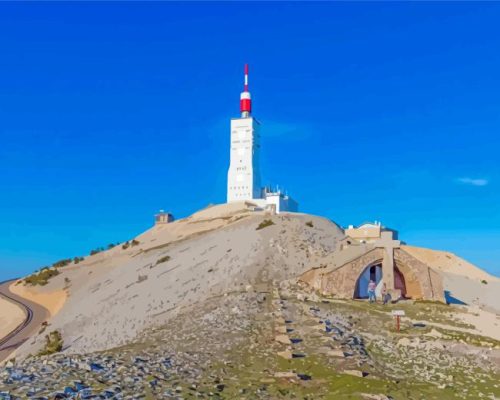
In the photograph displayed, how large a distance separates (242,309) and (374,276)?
582 inches

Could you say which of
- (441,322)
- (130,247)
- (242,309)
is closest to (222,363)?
(242,309)

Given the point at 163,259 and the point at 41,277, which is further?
the point at 41,277

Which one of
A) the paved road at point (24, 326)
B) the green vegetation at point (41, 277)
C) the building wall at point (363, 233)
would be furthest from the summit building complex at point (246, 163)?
the paved road at point (24, 326)

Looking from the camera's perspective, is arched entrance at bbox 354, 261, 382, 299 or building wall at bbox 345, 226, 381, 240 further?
building wall at bbox 345, 226, 381, 240

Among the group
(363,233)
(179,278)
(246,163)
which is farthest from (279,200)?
(179,278)

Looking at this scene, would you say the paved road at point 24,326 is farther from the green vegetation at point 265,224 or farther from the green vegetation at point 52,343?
the green vegetation at point 265,224

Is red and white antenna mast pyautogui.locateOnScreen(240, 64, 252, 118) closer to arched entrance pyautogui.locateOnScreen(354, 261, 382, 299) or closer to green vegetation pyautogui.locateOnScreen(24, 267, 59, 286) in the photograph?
green vegetation pyautogui.locateOnScreen(24, 267, 59, 286)

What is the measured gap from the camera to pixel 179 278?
171ft

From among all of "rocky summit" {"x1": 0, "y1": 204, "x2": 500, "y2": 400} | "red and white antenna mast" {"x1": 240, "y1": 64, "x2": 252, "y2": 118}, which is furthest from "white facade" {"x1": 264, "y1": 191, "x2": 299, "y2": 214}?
"rocky summit" {"x1": 0, "y1": 204, "x2": 500, "y2": 400}

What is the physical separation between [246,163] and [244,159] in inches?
43.5

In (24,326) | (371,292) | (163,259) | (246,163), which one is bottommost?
(24,326)

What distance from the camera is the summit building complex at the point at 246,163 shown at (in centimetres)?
10819

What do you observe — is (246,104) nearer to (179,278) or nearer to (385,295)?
(179,278)

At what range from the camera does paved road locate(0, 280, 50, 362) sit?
168 feet
